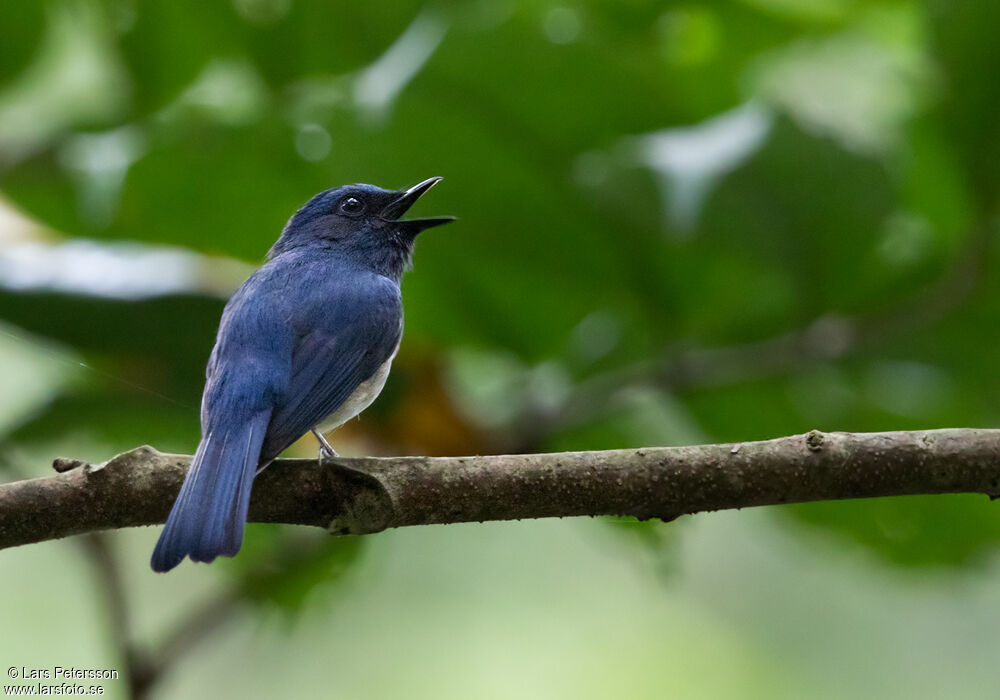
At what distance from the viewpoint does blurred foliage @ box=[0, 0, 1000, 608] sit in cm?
278

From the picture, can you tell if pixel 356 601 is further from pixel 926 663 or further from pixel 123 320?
pixel 926 663

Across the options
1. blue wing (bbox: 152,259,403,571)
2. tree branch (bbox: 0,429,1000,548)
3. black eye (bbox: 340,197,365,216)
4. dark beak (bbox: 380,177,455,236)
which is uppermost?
black eye (bbox: 340,197,365,216)

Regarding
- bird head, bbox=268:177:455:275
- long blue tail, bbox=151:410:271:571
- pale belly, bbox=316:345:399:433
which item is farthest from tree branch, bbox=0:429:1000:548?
bird head, bbox=268:177:455:275

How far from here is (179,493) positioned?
5.59 ft

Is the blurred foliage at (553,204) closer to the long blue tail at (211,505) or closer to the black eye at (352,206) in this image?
the black eye at (352,206)

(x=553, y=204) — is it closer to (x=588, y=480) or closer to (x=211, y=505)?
A: (x=588, y=480)

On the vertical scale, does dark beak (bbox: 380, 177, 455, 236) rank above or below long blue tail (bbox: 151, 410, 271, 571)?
above

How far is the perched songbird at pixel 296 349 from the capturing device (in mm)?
1634

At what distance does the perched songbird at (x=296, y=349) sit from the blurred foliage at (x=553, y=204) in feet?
0.59

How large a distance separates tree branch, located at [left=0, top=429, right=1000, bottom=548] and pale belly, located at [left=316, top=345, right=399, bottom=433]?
0.40 metres

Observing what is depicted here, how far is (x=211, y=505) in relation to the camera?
1613 mm

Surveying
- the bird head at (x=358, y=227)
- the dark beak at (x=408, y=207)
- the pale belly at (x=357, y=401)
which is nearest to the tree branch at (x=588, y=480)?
the pale belly at (x=357, y=401)

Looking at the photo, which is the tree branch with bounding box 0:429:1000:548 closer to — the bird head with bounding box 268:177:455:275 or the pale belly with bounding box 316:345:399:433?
the pale belly with bounding box 316:345:399:433

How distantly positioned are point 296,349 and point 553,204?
3.21 ft
